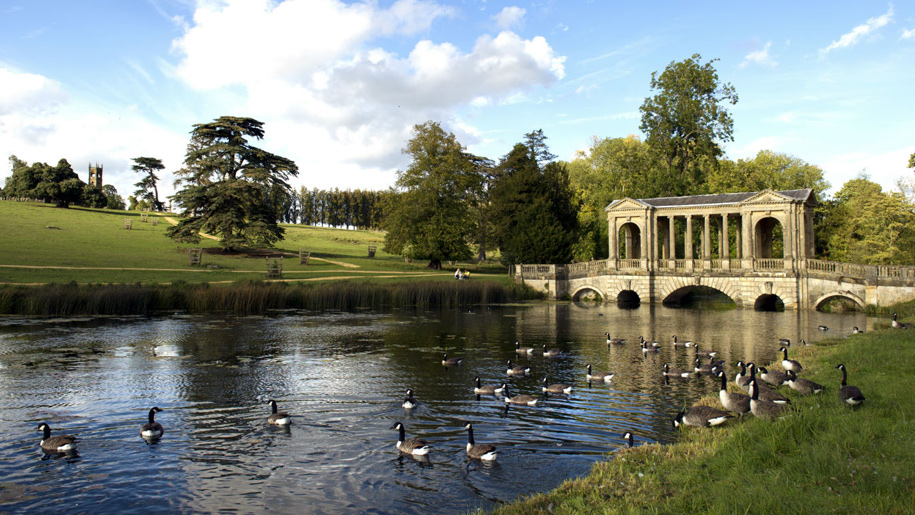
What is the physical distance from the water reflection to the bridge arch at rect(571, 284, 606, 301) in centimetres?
2564

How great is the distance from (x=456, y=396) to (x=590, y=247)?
6218cm

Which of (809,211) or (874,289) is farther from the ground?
(809,211)

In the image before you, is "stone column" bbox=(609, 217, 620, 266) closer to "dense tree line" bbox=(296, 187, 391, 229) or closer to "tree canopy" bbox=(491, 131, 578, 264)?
"tree canopy" bbox=(491, 131, 578, 264)

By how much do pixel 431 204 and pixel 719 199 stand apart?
3211 cm

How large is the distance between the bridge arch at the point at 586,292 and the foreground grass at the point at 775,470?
46.9 m

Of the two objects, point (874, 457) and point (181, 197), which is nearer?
point (874, 457)

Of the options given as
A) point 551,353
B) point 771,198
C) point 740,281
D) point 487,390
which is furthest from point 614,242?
point 487,390

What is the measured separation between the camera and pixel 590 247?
7688cm

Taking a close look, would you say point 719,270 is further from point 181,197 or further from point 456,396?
point 181,197

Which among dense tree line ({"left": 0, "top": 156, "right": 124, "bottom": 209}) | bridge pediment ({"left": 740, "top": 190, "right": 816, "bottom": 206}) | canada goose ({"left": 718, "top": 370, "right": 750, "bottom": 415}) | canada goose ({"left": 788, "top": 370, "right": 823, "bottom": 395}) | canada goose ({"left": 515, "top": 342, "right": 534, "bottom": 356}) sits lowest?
canada goose ({"left": 515, "top": 342, "right": 534, "bottom": 356})

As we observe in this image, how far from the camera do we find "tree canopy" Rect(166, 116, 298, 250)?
64375mm

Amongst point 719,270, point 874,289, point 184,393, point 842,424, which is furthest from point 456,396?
point 719,270

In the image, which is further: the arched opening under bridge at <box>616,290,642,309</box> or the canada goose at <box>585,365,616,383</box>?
the arched opening under bridge at <box>616,290,642,309</box>

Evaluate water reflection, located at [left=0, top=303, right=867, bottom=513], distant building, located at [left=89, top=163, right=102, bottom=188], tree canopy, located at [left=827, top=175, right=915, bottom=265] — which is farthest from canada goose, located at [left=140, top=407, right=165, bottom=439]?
distant building, located at [left=89, top=163, right=102, bottom=188]
